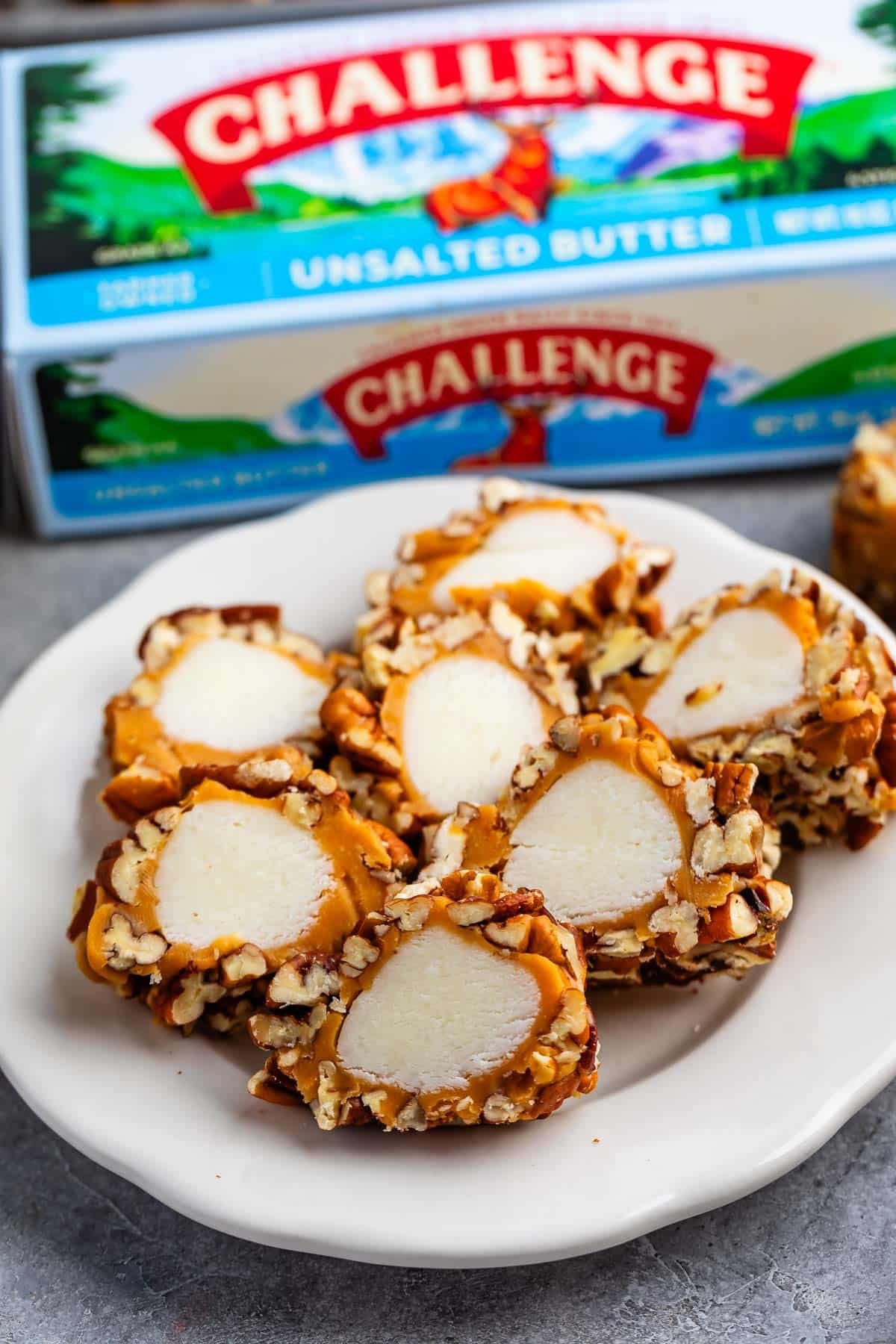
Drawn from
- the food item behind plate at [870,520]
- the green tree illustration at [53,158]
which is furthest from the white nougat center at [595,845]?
the green tree illustration at [53,158]

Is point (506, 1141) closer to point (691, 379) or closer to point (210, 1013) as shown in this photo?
A: point (210, 1013)

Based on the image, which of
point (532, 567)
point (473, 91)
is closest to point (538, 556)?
point (532, 567)

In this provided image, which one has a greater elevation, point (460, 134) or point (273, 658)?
point (460, 134)

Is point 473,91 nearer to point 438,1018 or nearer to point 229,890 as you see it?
point 229,890

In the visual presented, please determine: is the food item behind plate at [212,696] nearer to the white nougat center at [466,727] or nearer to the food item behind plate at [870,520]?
the white nougat center at [466,727]

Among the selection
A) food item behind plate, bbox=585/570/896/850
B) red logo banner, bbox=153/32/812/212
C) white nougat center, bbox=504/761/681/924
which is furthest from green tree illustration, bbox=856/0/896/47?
white nougat center, bbox=504/761/681/924

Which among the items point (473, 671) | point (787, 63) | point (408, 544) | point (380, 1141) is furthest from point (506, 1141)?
point (787, 63)
